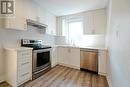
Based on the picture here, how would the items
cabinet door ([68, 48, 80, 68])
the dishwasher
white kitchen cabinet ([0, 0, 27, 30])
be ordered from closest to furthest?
white kitchen cabinet ([0, 0, 27, 30])
the dishwasher
cabinet door ([68, 48, 80, 68])

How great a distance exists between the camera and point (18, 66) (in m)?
2.29

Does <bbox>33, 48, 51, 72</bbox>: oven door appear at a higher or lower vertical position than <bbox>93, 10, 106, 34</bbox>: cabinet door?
lower

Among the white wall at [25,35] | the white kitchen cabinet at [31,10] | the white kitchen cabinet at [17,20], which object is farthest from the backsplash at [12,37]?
the white kitchen cabinet at [31,10]

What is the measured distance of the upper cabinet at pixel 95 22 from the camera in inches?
146

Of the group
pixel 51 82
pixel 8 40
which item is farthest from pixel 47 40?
pixel 51 82

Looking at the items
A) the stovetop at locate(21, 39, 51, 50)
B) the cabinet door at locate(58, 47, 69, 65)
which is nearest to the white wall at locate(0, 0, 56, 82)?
the stovetop at locate(21, 39, 51, 50)

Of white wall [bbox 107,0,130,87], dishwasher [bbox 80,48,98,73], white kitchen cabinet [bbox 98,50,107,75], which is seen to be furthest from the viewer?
dishwasher [bbox 80,48,98,73]

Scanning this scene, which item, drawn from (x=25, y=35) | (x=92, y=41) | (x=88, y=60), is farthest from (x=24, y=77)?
(x=92, y=41)

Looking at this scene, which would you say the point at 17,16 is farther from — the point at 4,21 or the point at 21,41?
the point at 21,41

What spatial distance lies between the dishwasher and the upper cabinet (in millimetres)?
854

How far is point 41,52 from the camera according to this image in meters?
3.16

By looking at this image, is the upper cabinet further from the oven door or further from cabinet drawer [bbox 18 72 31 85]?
cabinet drawer [bbox 18 72 31 85]

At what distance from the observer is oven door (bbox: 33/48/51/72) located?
2.87 meters

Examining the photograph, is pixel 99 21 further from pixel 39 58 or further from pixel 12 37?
pixel 12 37
